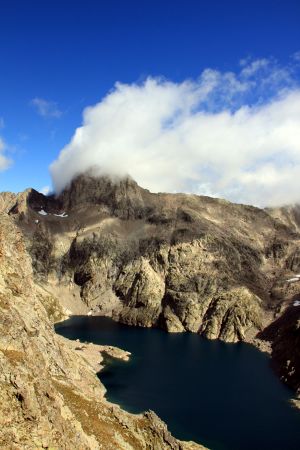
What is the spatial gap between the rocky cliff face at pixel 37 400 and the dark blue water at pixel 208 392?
1777 centimetres

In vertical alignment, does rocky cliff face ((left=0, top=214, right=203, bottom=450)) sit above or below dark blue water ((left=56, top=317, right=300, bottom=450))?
above

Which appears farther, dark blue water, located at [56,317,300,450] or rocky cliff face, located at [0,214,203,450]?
dark blue water, located at [56,317,300,450]

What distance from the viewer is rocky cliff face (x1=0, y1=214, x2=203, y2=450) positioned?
41.2m

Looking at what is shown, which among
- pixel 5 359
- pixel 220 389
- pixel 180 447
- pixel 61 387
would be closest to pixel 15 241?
pixel 61 387

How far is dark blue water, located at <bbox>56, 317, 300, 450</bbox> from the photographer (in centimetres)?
8554

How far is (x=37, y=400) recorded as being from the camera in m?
44.4

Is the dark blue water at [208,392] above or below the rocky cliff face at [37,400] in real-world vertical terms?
below

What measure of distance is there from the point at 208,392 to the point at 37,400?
7466cm

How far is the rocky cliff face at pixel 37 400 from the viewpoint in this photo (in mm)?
41219

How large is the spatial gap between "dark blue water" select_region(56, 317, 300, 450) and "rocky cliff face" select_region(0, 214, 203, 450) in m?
17.8

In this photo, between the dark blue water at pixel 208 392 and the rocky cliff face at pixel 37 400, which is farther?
the dark blue water at pixel 208 392

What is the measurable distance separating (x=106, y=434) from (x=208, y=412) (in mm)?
49730

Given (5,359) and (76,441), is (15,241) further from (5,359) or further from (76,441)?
(76,441)

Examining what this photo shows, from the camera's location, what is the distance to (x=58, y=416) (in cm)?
4578
